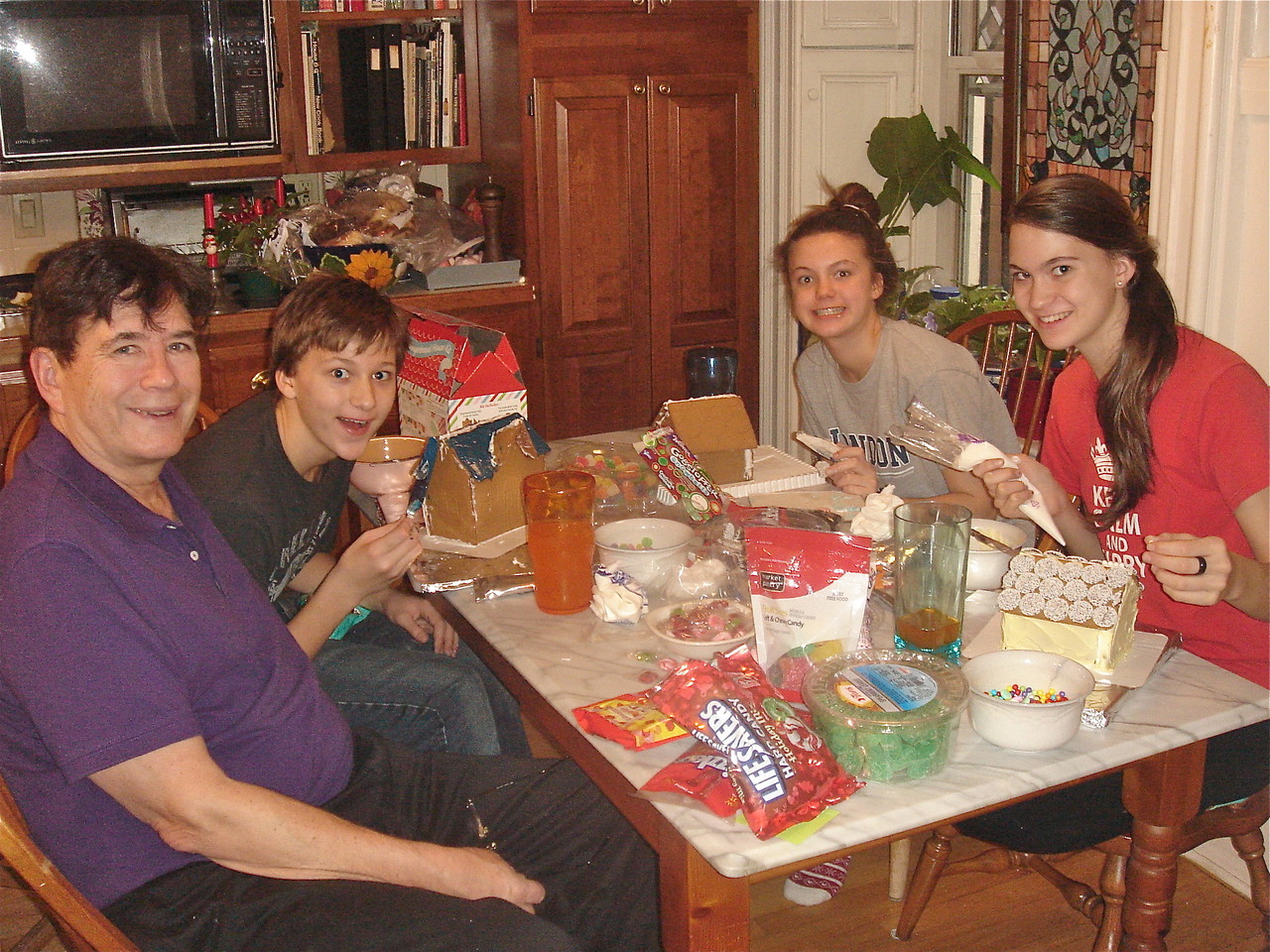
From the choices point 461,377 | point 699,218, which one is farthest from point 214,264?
point 461,377

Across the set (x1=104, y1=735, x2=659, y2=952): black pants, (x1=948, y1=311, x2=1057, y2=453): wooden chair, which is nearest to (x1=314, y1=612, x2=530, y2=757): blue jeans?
(x1=104, y1=735, x2=659, y2=952): black pants

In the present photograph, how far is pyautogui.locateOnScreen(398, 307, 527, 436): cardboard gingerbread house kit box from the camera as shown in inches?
76.7

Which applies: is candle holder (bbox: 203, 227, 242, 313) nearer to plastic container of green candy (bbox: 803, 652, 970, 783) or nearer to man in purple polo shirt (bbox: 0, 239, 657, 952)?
man in purple polo shirt (bbox: 0, 239, 657, 952)

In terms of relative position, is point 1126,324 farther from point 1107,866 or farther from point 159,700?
point 159,700

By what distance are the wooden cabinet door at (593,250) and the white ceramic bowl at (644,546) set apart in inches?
72.3

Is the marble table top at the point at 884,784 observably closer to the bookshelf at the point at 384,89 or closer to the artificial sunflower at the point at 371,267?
the artificial sunflower at the point at 371,267

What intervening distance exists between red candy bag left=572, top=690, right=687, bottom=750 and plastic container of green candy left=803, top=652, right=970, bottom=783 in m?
0.15

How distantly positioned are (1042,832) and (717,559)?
0.56 metres

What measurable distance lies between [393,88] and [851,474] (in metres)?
2.19

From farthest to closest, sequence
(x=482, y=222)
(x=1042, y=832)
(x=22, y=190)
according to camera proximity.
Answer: (x=482, y=222)
(x=22, y=190)
(x=1042, y=832)

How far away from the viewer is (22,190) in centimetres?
307

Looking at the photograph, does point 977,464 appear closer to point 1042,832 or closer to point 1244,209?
point 1042,832

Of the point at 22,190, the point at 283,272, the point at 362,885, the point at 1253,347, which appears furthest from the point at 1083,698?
the point at 22,190

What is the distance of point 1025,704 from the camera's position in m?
1.18
